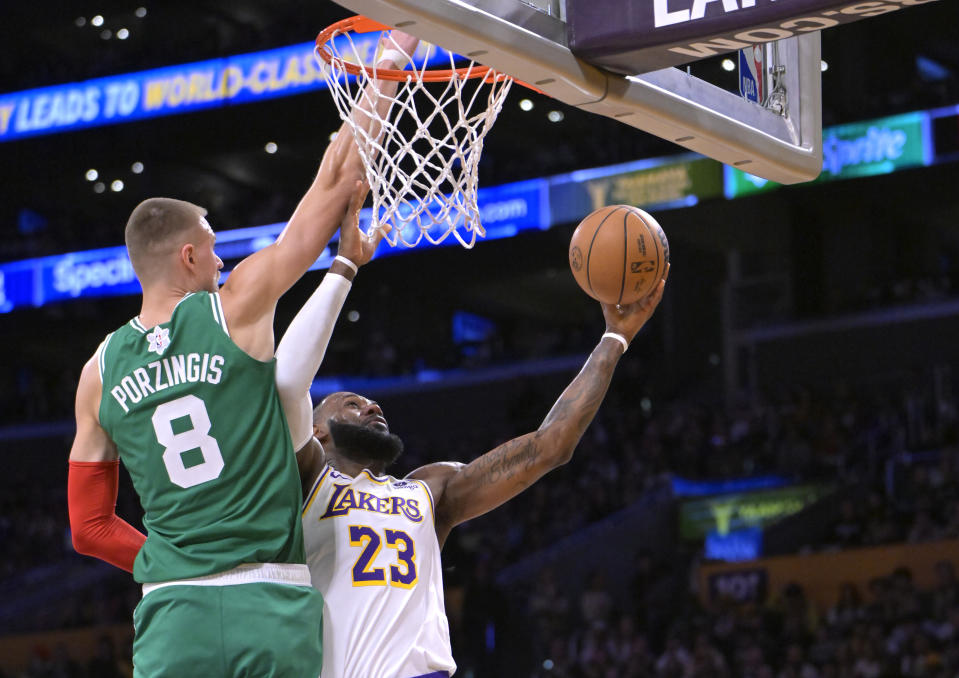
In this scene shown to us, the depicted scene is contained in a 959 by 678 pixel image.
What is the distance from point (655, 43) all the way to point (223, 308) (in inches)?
44.2

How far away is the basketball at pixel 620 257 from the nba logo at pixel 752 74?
436 mm

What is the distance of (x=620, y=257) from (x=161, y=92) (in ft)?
59.6

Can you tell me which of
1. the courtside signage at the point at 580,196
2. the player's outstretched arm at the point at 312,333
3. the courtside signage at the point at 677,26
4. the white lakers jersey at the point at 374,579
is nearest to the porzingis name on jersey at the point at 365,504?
the white lakers jersey at the point at 374,579

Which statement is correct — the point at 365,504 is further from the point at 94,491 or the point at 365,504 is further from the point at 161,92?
the point at 161,92

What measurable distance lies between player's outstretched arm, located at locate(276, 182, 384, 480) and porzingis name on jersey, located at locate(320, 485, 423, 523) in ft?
1.72

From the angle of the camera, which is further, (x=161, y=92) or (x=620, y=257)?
(x=161, y=92)

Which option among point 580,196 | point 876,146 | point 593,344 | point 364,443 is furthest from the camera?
point 593,344

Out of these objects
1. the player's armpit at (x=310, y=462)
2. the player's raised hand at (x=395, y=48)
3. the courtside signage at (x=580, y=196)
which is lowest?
the player's armpit at (x=310, y=462)

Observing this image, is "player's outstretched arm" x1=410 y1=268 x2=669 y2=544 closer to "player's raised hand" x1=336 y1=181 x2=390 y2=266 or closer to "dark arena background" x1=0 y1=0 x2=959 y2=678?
"player's raised hand" x1=336 y1=181 x2=390 y2=266

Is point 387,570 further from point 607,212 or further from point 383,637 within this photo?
point 607,212

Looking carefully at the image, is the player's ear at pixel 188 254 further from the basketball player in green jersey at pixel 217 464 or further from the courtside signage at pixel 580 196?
the courtside signage at pixel 580 196

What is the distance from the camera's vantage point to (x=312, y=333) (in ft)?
9.35

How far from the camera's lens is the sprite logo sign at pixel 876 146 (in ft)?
55.9

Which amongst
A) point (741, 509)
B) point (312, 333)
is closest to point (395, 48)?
point (312, 333)
